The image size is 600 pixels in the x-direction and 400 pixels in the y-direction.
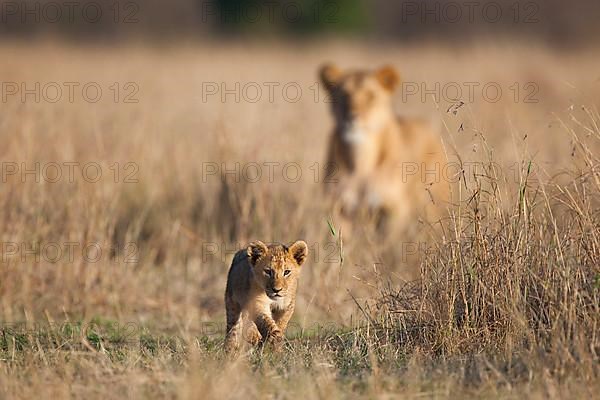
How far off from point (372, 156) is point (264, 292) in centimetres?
488

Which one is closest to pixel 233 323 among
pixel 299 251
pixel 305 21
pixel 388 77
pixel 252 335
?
pixel 252 335

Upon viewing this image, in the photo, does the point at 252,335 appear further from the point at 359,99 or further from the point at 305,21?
the point at 305,21

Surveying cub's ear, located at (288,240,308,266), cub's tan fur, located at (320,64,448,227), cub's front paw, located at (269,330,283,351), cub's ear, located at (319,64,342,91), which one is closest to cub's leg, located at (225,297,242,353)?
cub's front paw, located at (269,330,283,351)

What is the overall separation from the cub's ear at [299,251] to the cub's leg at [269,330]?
0.40m

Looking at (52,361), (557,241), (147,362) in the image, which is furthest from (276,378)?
(557,241)

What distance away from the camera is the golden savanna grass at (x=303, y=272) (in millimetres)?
5223

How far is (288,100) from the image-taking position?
1602 cm

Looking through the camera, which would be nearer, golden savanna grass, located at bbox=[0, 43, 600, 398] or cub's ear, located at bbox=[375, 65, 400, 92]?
golden savanna grass, located at bbox=[0, 43, 600, 398]

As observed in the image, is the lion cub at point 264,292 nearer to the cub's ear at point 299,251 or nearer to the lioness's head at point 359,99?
the cub's ear at point 299,251

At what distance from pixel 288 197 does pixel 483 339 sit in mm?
4140

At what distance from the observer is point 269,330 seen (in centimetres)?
600

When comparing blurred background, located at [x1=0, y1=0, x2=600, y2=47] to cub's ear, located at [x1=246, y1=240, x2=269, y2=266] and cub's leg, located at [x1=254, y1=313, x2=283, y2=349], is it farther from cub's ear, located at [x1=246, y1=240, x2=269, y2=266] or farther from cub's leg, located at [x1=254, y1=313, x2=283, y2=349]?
cub's leg, located at [x1=254, y1=313, x2=283, y2=349]

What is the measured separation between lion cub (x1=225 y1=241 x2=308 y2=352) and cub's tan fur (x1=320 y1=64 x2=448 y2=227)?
13.3ft

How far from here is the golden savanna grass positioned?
522cm
